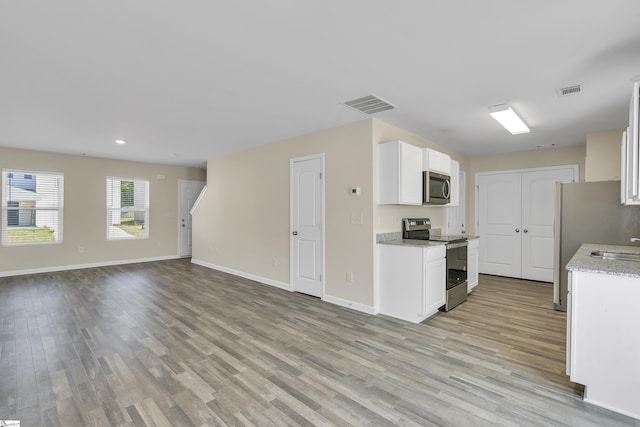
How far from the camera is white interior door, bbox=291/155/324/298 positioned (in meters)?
4.35

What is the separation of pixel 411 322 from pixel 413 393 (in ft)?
4.56

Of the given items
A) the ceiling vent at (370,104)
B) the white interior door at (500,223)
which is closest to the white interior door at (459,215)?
the white interior door at (500,223)

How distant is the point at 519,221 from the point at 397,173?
140 inches

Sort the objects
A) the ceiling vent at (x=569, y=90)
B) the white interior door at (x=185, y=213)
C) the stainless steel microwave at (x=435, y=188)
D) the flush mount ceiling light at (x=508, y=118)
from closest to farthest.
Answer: the ceiling vent at (x=569, y=90), the flush mount ceiling light at (x=508, y=118), the stainless steel microwave at (x=435, y=188), the white interior door at (x=185, y=213)

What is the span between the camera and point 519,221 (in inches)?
224

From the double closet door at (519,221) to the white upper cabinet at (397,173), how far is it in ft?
10.0

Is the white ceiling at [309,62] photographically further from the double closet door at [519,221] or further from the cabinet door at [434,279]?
the cabinet door at [434,279]

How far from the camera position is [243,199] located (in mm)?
5719

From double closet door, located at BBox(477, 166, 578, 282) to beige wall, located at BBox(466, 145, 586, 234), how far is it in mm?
112

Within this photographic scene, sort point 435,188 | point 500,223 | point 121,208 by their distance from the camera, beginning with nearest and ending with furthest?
point 435,188 < point 500,223 < point 121,208

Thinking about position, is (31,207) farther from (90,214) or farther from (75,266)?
(75,266)

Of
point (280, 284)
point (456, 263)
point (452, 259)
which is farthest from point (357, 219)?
point (280, 284)

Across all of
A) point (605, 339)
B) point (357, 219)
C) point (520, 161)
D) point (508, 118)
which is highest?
point (508, 118)

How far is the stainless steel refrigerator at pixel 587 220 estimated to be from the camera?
362 cm
